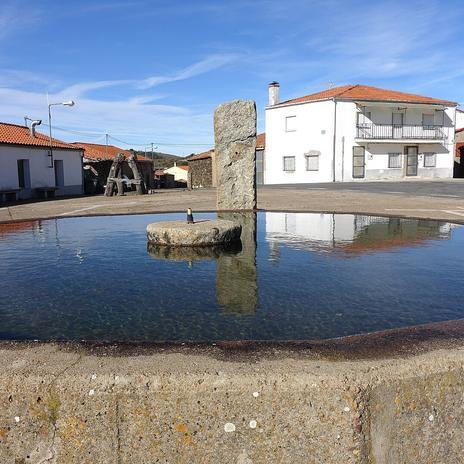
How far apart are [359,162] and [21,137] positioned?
71.1ft

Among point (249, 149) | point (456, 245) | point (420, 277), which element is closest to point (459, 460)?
point (420, 277)

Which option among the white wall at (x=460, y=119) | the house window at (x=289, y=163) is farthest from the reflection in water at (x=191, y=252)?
the white wall at (x=460, y=119)

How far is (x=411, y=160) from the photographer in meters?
33.3

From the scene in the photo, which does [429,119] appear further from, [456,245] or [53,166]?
[456,245]

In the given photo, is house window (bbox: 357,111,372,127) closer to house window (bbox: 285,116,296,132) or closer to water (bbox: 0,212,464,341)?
house window (bbox: 285,116,296,132)

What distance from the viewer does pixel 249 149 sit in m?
10.6

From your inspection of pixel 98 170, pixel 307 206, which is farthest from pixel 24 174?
pixel 307 206

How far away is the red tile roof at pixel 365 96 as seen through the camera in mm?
31219

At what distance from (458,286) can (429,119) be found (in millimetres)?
33320

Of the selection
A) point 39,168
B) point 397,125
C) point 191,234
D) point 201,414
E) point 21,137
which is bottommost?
point 201,414

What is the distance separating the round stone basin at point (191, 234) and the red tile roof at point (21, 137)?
17.0 metres

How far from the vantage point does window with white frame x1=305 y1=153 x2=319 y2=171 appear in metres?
31.8

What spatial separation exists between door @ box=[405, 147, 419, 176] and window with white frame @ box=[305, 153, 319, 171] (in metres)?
7.09

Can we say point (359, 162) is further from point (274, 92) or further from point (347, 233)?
point (347, 233)
